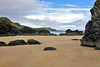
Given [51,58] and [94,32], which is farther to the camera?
[94,32]

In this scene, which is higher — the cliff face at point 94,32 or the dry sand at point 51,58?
the cliff face at point 94,32

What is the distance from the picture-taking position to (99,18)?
42.6 ft

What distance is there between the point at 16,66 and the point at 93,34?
947cm

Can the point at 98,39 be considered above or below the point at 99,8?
below

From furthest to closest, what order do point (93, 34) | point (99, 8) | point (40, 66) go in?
point (99, 8) → point (93, 34) → point (40, 66)

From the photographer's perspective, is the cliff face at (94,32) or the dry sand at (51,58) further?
the cliff face at (94,32)

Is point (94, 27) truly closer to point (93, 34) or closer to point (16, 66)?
point (93, 34)

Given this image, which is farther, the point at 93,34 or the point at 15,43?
the point at 15,43

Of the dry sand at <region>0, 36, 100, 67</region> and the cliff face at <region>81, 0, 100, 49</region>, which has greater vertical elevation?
the cliff face at <region>81, 0, 100, 49</region>

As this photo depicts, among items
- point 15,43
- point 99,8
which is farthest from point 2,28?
point 99,8

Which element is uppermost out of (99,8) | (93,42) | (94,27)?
(99,8)

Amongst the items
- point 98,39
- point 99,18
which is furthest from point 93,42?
point 99,18

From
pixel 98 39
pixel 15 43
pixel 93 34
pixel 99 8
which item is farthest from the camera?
pixel 15 43

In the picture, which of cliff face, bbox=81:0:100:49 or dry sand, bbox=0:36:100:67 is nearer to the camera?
dry sand, bbox=0:36:100:67
